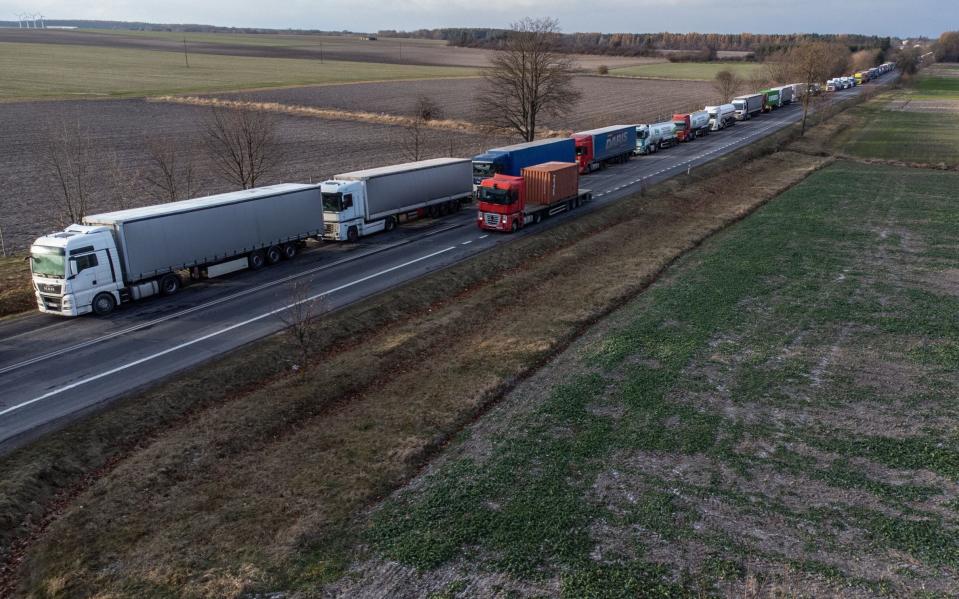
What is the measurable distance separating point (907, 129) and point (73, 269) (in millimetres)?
94047

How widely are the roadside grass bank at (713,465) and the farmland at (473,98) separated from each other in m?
62.8

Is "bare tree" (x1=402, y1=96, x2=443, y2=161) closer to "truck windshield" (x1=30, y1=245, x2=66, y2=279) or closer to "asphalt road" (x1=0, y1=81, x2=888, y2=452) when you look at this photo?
"asphalt road" (x1=0, y1=81, x2=888, y2=452)

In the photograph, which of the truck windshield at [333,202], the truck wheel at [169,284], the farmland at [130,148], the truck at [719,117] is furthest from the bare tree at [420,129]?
the truck at [719,117]

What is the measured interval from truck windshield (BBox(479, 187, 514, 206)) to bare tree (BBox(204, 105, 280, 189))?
1357cm

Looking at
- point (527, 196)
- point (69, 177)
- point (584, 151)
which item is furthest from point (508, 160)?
point (69, 177)

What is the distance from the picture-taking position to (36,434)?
17.8 metres

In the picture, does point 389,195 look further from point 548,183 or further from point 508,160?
point 508,160

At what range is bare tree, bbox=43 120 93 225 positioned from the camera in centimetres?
3545

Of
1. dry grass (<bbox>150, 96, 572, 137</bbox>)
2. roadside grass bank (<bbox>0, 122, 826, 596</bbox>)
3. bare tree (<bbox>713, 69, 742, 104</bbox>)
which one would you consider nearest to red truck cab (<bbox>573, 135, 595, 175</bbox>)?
dry grass (<bbox>150, 96, 572, 137</bbox>)

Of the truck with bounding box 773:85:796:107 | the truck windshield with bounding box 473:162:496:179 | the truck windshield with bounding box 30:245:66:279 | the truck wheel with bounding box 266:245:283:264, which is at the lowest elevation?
the truck wheel with bounding box 266:245:283:264

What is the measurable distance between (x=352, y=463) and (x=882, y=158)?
66.4m

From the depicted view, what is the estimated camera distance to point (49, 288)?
26172 millimetres

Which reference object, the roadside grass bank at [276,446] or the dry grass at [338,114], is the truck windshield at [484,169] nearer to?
the roadside grass bank at [276,446]

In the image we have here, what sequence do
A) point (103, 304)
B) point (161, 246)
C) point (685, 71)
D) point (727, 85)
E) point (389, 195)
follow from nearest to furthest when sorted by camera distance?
point (103, 304), point (161, 246), point (389, 195), point (727, 85), point (685, 71)
